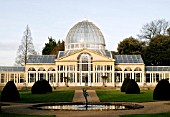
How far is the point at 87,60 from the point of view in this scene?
6612cm

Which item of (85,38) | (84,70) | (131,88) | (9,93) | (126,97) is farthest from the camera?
(85,38)

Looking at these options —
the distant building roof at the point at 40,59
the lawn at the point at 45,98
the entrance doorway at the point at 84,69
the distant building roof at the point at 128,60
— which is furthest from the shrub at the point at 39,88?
the distant building roof at the point at 128,60

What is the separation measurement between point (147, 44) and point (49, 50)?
33.8 meters

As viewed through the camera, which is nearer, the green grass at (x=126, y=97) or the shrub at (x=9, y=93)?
the shrub at (x=9, y=93)

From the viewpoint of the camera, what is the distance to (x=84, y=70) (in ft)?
217

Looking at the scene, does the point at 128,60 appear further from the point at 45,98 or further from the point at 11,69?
the point at 45,98

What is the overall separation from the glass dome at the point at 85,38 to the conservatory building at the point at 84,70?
5.47 feet

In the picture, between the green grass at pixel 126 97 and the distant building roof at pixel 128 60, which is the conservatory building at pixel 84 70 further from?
the green grass at pixel 126 97

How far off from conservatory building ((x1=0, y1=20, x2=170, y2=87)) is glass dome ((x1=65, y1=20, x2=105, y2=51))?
65.6 inches

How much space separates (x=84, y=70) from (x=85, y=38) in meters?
8.41

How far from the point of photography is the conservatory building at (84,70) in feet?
216

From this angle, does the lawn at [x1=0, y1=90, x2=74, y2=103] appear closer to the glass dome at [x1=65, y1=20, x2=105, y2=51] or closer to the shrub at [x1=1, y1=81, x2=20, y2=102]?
the shrub at [x1=1, y1=81, x2=20, y2=102]

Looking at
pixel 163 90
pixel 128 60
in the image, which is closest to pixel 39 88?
pixel 163 90

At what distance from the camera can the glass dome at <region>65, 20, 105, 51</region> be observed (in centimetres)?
7144
